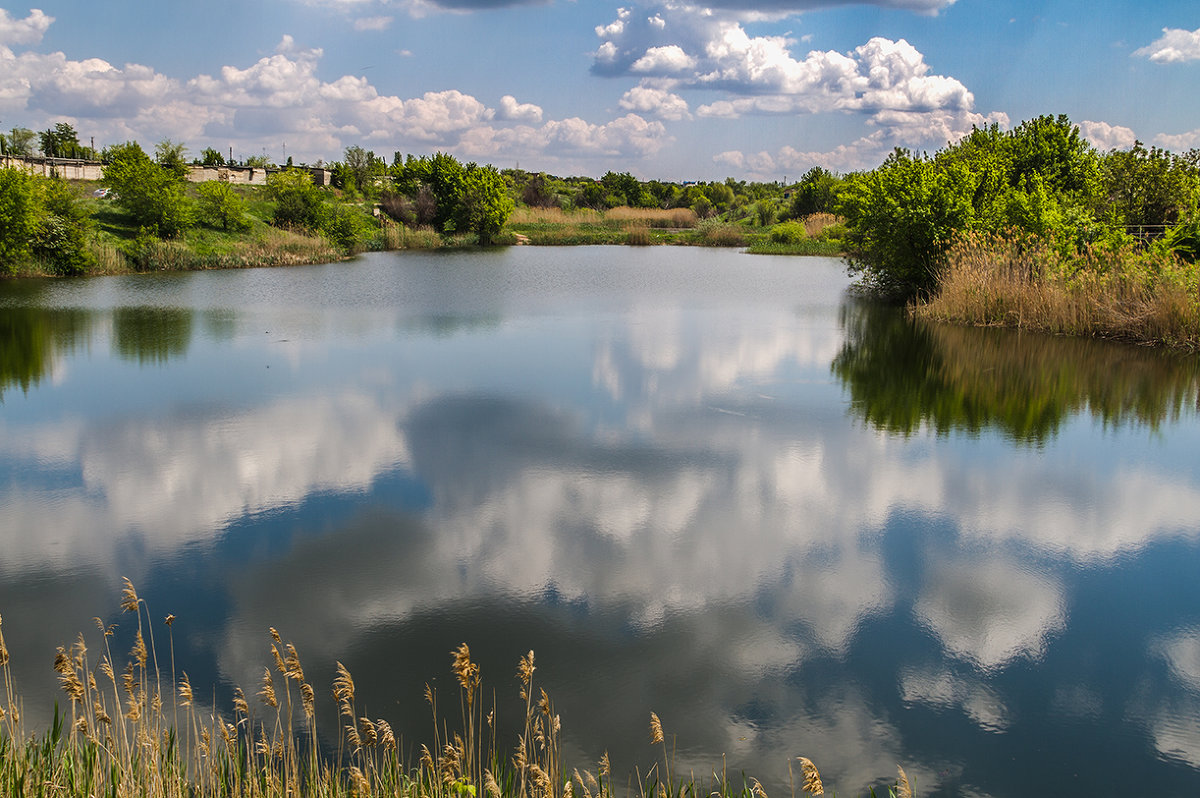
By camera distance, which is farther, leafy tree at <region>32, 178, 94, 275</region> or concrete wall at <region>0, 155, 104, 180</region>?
concrete wall at <region>0, 155, 104, 180</region>

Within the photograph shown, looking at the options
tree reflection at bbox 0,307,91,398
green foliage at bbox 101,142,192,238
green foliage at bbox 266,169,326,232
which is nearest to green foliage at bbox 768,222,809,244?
green foliage at bbox 266,169,326,232

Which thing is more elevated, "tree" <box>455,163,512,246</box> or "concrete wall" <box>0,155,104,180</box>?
"concrete wall" <box>0,155,104,180</box>

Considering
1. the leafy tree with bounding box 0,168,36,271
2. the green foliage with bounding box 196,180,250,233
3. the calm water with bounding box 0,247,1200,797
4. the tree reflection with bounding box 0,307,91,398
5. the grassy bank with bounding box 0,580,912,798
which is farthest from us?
the green foliage with bounding box 196,180,250,233

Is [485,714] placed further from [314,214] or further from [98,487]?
[314,214]

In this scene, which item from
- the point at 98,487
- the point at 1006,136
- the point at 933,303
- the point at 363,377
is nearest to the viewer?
the point at 98,487

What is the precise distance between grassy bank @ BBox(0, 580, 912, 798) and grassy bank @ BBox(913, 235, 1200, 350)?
45.6 feet

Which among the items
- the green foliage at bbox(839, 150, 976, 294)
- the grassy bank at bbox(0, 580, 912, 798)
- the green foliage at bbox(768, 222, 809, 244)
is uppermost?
the green foliage at bbox(768, 222, 809, 244)

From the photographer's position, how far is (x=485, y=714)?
414 centimetres

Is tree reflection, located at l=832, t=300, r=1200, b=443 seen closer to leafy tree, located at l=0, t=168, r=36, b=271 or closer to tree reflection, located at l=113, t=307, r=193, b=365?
tree reflection, located at l=113, t=307, r=193, b=365

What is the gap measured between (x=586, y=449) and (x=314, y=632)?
154 inches

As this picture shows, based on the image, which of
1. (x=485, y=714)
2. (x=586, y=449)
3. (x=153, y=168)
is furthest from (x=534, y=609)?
(x=153, y=168)

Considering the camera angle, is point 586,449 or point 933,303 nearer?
point 586,449

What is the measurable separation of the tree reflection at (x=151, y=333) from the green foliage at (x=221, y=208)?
16822 mm

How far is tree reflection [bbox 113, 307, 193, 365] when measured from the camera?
13352 mm
